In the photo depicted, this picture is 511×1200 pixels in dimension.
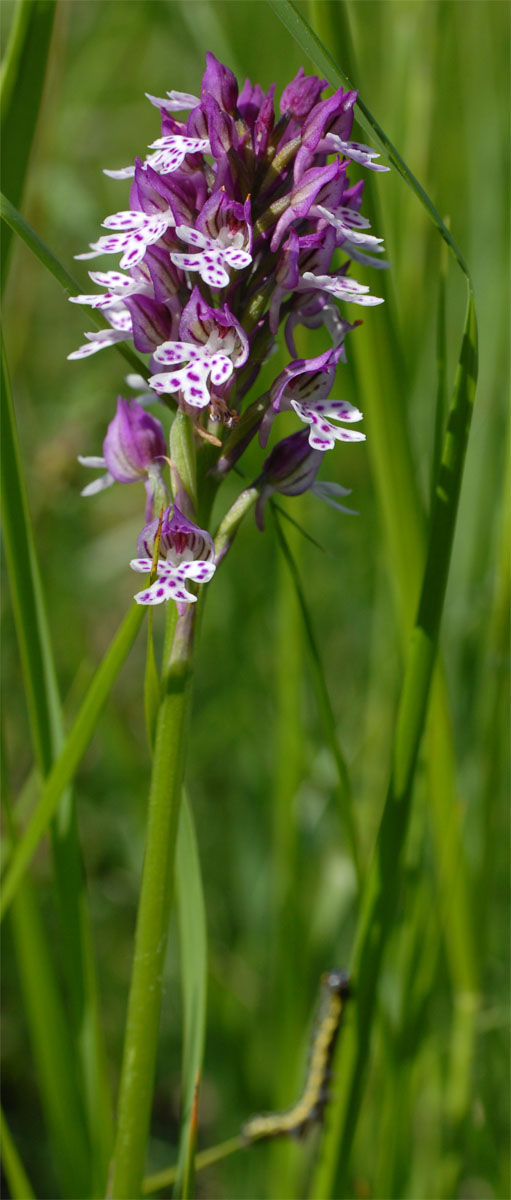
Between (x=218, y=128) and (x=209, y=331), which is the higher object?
(x=218, y=128)

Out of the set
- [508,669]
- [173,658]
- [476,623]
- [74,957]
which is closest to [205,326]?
[173,658]

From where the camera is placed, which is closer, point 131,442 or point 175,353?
point 175,353

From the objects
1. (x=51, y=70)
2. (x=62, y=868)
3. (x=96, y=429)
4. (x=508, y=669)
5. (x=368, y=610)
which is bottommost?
(x=62, y=868)

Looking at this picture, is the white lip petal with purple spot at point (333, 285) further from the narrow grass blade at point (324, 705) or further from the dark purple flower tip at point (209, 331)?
the narrow grass blade at point (324, 705)

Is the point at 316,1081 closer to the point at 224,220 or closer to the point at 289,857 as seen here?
the point at 289,857

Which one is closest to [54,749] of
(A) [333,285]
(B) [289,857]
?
(A) [333,285]

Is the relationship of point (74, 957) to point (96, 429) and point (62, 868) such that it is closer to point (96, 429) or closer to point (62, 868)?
point (62, 868)

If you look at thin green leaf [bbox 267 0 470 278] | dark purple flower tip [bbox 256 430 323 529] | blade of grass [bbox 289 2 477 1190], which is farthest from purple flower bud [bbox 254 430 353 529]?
blade of grass [bbox 289 2 477 1190]
